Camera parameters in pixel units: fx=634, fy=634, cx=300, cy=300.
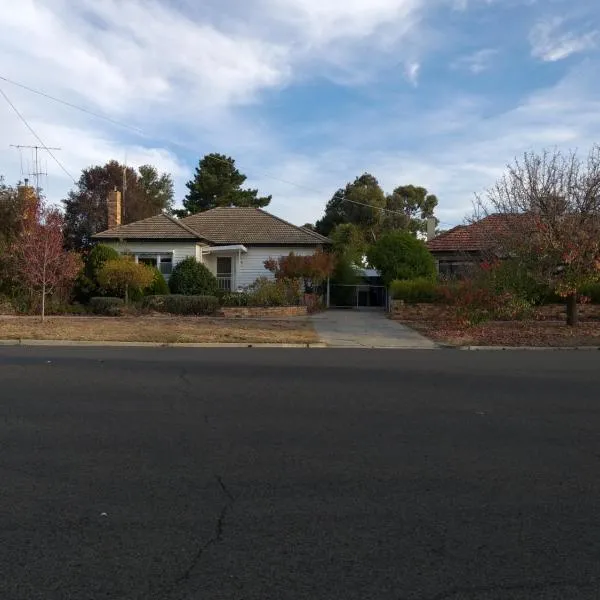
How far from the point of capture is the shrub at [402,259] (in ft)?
97.0

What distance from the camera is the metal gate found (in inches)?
1315

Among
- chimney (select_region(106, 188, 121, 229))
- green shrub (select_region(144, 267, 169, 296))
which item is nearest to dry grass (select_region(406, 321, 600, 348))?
green shrub (select_region(144, 267, 169, 296))

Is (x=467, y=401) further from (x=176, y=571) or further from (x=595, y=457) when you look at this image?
(x=176, y=571)

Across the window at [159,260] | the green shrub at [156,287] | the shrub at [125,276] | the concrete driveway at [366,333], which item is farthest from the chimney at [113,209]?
the concrete driveway at [366,333]

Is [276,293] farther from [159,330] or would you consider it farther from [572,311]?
[572,311]

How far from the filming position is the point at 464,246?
31891mm

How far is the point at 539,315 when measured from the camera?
22250 mm

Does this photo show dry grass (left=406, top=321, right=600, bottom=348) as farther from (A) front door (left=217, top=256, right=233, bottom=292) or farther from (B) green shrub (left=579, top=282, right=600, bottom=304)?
(A) front door (left=217, top=256, right=233, bottom=292)

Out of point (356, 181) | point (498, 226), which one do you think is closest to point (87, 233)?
point (356, 181)

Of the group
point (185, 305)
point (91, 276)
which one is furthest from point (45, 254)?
point (91, 276)

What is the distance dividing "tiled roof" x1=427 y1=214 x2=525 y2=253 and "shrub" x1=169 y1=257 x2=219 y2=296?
11.6 meters

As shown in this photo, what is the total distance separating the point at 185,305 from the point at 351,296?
11756 millimetres

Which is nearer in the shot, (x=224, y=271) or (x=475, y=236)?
(x=475, y=236)

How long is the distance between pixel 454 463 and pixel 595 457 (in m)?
1.37
